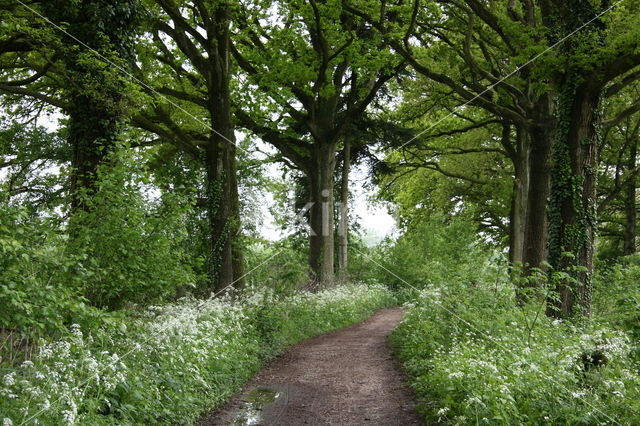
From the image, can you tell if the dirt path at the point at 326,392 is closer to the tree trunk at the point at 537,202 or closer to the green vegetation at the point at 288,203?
→ the green vegetation at the point at 288,203

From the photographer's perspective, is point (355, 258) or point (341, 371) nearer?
point (341, 371)

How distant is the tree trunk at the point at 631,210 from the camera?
2392 centimetres

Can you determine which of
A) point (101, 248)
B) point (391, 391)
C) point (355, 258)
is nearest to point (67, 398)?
point (101, 248)

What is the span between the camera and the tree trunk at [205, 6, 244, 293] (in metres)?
15.2

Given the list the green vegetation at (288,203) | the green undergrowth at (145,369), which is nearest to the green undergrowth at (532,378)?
the green vegetation at (288,203)

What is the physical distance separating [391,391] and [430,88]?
13.3 metres

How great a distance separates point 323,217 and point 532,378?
16395 millimetres

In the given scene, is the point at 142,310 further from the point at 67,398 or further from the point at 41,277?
the point at 67,398

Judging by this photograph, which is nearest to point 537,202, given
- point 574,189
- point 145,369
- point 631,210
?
point 574,189

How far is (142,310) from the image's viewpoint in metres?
9.17

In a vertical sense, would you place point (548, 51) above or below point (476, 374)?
above

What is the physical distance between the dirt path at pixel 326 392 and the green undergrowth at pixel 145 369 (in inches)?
15.3

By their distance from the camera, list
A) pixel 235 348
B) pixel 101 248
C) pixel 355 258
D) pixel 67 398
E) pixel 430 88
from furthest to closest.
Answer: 1. pixel 355 258
2. pixel 430 88
3. pixel 235 348
4. pixel 101 248
5. pixel 67 398

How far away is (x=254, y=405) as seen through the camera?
8008mm
